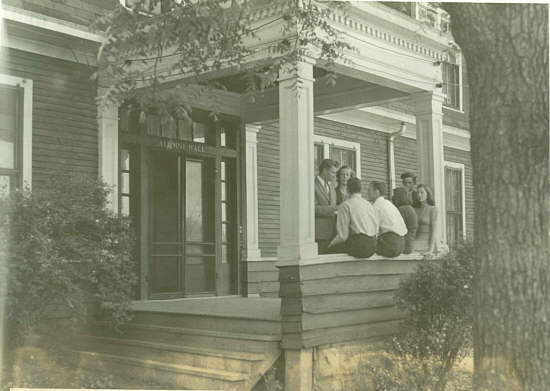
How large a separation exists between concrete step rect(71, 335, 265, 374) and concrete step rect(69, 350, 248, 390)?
0.09 metres

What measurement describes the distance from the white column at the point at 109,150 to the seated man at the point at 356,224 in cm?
284

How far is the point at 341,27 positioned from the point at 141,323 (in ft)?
13.2

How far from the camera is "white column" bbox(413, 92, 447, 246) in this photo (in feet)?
30.4

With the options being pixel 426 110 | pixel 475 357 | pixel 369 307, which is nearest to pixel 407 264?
pixel 369 307

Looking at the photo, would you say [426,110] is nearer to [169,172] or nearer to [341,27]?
[341,27]

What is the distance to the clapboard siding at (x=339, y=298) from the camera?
22.7ft

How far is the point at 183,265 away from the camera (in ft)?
32.5

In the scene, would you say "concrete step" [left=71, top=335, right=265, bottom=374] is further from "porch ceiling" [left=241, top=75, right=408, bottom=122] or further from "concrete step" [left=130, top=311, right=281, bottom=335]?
"porch ceiling" [left=241, top=75, right=408, bottom=122]

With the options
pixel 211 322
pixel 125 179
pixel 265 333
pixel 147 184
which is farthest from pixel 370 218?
pixel 125 179

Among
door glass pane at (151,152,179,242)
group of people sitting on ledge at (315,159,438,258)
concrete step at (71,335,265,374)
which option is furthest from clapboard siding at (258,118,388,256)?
concrete step at (71,335,265,374)

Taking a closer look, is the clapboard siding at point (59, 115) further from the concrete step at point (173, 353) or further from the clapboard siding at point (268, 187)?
the clapboard siding at point (268, 187)

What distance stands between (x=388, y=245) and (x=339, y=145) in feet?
16.2

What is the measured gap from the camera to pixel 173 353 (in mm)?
7508

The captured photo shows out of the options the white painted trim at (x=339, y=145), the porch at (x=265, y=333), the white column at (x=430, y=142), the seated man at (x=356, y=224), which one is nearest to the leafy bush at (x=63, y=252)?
the porch at (x=265, y=333)
